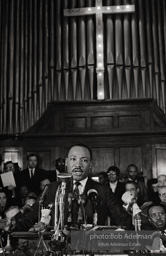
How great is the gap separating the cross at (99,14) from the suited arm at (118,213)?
14.2ft

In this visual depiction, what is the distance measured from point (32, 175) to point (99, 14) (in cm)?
331

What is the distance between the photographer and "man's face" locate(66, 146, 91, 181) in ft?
12.3

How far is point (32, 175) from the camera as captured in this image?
7633 millimetres

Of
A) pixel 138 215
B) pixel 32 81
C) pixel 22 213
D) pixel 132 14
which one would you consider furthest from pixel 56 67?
pixel 138 215

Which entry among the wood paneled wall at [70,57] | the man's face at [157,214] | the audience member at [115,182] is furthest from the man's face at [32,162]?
the man's face at [157,214]

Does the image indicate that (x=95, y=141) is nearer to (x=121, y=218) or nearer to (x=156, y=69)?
(x=156, y=69)

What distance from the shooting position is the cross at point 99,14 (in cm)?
828

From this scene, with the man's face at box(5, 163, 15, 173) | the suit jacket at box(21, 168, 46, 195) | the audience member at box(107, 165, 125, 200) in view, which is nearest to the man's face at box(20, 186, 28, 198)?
the suit jacket at box(21, 168, 46, 195)

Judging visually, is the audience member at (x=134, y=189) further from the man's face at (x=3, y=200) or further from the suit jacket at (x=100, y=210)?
the suit jacket at (x=100, y=210)

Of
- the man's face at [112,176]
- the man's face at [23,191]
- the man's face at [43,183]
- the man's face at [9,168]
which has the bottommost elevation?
the man's face at [23,191]

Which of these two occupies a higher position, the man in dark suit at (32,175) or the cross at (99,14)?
the cross at (99,14)

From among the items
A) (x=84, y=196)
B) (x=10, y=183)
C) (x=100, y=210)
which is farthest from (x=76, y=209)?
(x=10, y=183)

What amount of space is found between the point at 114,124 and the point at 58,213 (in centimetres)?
559

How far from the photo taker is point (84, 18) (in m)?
8.81
